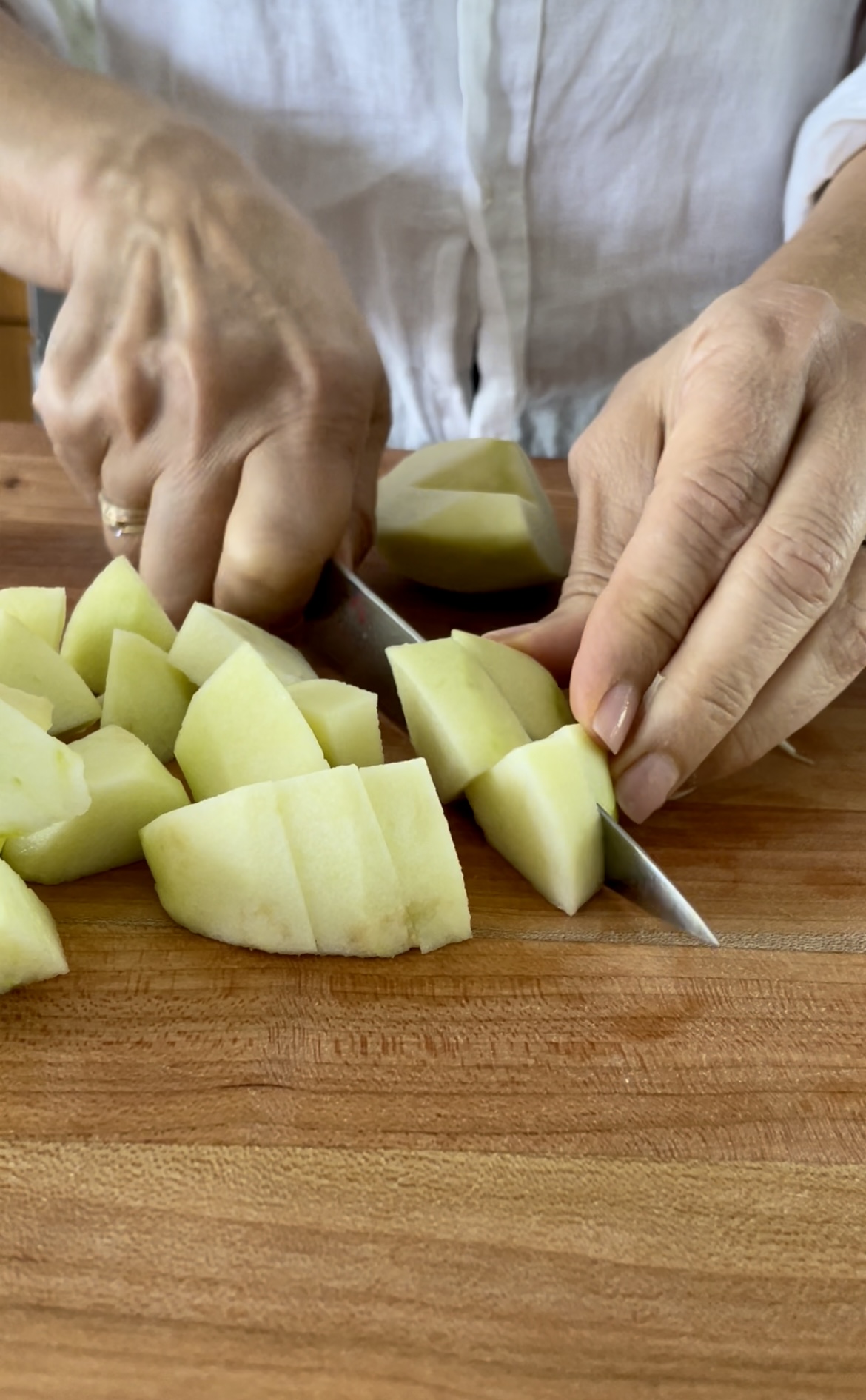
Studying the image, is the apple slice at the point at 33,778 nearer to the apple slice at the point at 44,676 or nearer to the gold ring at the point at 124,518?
the apple slice at the point at 44,676

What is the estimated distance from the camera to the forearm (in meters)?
1.37

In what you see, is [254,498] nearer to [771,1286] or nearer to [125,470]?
[125,470]

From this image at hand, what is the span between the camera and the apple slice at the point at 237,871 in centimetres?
97

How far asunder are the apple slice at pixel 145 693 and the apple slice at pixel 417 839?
33 centimetres

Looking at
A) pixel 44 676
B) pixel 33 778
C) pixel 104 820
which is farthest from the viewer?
pixel 44 676

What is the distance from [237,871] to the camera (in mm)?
982

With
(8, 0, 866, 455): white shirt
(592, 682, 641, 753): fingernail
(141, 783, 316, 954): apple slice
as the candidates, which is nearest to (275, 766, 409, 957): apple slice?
(141, 783, 316, 954): apple slice

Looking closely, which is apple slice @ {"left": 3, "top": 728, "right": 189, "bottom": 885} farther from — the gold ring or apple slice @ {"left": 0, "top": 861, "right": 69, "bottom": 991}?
the gold ring

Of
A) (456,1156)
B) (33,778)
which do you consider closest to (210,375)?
(33,778)

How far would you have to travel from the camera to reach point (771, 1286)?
0.76 m

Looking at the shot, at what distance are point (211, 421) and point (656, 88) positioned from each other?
913mm

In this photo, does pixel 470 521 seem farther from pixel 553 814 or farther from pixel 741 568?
pixel 553 814

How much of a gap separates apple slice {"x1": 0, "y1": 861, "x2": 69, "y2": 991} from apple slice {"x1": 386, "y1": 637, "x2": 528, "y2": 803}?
0.39m

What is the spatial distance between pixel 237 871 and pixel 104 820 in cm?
15
